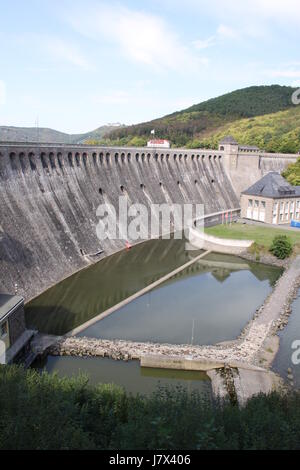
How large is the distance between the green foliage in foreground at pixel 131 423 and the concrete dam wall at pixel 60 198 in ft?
48.6

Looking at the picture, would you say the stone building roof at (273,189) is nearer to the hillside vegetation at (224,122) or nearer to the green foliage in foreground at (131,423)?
the green foliage in foreground at (131,423)

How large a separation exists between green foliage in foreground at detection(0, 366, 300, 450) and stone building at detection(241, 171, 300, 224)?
36.6 meters

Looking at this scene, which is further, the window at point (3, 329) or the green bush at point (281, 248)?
the green bush at point (281, 248)

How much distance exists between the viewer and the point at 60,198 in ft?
108

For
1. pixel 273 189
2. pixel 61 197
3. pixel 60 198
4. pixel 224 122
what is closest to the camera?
pixel 60 198

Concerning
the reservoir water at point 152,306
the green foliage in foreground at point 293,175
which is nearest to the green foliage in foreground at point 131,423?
the reservoir water at point 152,306

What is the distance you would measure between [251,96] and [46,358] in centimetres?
16796

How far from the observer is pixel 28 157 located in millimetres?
30984

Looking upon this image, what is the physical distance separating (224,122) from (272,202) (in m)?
107

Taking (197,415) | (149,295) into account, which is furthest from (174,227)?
(197,415)

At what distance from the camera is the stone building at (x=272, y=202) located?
45.4m

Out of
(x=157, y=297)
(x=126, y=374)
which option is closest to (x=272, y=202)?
(x=157, y=297)

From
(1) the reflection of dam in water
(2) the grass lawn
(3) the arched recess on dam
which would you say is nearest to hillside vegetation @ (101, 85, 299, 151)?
(3) the arched recess on dam

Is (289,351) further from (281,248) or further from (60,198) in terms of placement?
(60,198)
